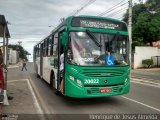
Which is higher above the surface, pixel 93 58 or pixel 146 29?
pixel 146 29

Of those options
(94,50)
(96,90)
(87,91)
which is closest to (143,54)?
(94,50)

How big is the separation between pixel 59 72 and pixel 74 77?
1.58 metres

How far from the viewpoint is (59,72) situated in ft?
38.8

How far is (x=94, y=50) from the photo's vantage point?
1062 centimetres

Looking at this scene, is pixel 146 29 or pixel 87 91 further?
pixel 146 29

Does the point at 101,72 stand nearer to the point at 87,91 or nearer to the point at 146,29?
the point at 87,91

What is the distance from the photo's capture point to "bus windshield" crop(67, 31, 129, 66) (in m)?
10.5

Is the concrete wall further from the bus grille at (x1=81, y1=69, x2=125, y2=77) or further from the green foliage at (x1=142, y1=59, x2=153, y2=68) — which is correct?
the bus grille at (x1=81, y1=69, x2=125, y2=77)

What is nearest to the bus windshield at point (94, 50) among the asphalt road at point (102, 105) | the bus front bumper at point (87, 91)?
the bus front bumper at point (87, 91)

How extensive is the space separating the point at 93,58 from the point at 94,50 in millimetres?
294

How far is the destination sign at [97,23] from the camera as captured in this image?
1085cm

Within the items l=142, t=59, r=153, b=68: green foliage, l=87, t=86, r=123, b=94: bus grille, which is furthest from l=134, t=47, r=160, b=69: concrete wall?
l=87, t=86, r=123, b=94: bus grille

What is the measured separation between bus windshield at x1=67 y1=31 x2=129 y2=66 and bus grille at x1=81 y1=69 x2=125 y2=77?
222 millimetres

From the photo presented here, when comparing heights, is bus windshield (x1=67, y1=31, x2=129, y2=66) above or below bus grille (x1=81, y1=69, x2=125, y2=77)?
above
